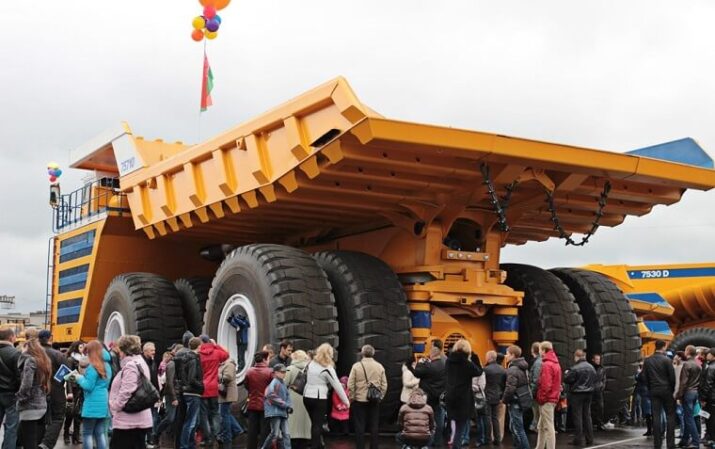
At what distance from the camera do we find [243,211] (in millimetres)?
12086

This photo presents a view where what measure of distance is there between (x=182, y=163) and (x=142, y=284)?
250 cm

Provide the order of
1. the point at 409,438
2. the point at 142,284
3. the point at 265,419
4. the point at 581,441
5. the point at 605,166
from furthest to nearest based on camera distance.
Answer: the point at 142,284
the point at 581,441
the point at 605,166
the point at 265,419
the point at 409,438

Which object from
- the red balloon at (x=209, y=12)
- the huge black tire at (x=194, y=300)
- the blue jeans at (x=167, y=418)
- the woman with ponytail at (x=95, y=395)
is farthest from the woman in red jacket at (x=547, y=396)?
the red balloon at (x=209, y=12)

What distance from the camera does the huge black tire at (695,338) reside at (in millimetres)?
20359

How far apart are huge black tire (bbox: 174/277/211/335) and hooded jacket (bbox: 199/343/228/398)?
4.22m

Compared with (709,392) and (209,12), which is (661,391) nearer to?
(709,392)

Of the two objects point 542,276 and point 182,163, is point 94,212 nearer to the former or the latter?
point 182,163

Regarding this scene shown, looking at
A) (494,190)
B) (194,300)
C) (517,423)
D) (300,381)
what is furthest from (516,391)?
(194,300)

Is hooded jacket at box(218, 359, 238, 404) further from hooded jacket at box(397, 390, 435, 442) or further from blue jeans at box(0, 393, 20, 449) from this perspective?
blue jeans at box(0, 393, 20, 449)

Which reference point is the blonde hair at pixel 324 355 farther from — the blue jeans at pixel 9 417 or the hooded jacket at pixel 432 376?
the blue jeans at pixel 9 417

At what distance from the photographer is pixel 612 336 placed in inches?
522

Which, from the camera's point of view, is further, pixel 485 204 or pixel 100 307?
pixel 100 307

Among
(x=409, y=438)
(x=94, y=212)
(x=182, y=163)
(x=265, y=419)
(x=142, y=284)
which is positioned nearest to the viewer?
(x=409, y=438)

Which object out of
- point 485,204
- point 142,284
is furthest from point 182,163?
point 485,204
